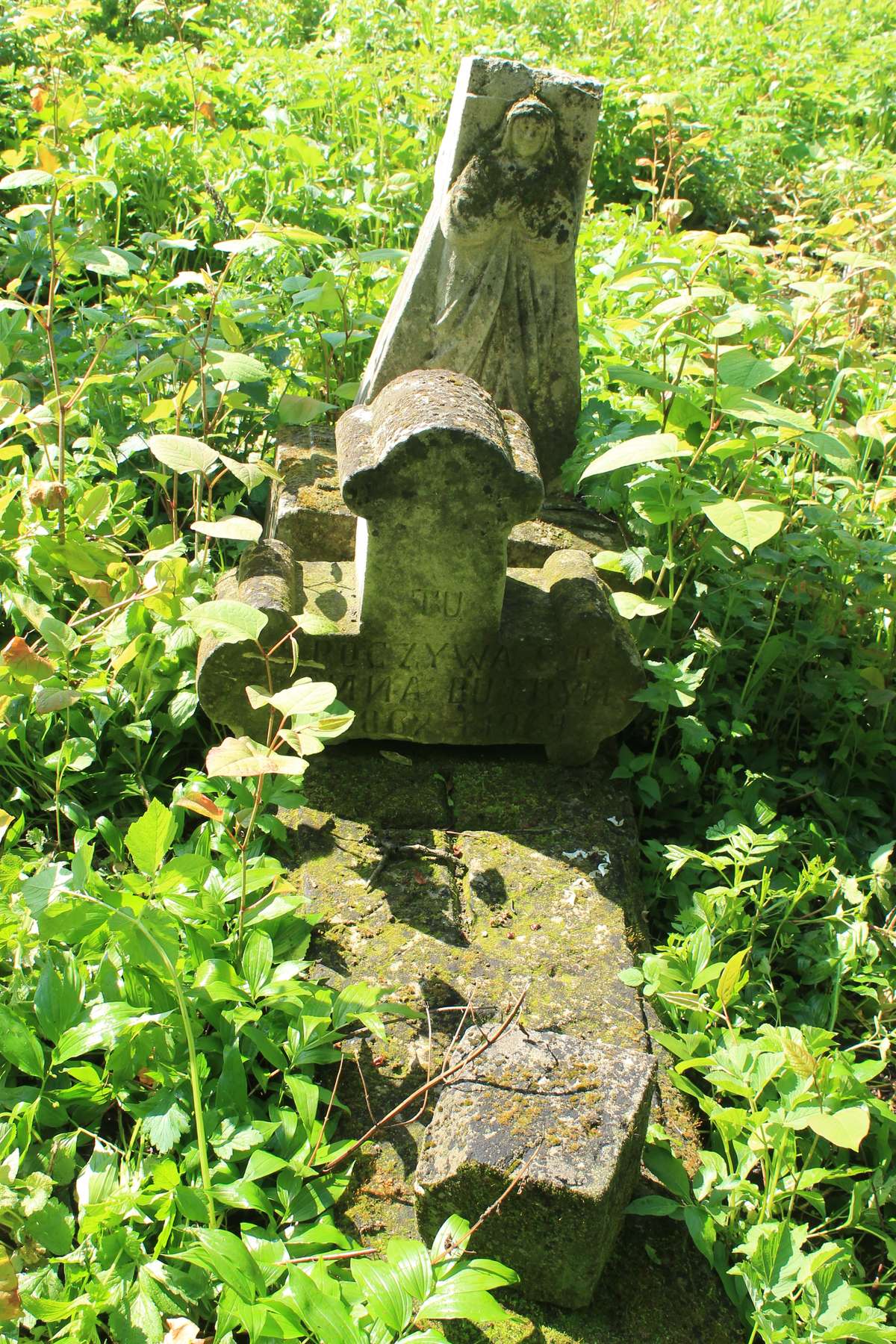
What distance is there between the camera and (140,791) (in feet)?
9.32

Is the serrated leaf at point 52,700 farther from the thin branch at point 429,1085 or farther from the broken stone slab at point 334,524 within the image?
the thin branch at point 429,1085

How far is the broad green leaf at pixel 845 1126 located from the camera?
1807 mm

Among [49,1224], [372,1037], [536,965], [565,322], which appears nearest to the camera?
[49,1224]

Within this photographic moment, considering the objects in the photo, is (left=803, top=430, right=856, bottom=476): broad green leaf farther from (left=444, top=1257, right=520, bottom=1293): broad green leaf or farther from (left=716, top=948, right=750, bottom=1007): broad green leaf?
(left=444, top=1257, right=520, bottom=1293): broad green leaf

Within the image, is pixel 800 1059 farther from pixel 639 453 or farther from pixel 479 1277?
pixel 639 453

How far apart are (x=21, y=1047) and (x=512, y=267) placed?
2.53 m

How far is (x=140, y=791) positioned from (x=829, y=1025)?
1.75 m

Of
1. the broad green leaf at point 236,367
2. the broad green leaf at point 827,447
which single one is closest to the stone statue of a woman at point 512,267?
the broad green leaf at point 236,367

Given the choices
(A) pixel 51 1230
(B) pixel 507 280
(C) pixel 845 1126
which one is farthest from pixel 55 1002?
(B) pixel 507 280

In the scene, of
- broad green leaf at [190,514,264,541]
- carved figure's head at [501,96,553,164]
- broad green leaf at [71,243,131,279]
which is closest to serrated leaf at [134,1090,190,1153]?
broad green leaf at [190,514,264,541]

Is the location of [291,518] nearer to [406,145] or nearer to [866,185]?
[406,145]

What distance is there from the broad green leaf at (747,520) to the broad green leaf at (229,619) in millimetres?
1102

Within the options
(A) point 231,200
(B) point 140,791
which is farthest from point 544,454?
(A) point 231,200

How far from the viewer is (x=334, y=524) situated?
323 cm
